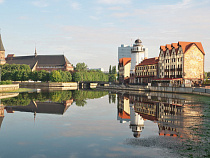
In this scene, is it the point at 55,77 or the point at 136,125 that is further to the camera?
the point at 55,77

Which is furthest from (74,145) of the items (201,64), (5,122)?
(201,64)

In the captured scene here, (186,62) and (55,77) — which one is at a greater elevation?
(186,62)

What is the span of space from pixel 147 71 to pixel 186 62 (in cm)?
2713

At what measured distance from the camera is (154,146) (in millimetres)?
19500

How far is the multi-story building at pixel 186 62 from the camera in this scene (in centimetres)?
9588

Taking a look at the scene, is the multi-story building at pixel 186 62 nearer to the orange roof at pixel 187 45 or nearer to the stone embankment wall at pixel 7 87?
the orange roof at pixel 187 45

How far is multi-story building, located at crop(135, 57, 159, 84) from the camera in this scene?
379 ft

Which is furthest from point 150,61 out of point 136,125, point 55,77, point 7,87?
point 136,125

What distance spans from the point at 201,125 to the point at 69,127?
13710 mm

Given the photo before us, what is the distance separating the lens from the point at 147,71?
120875 millimetres

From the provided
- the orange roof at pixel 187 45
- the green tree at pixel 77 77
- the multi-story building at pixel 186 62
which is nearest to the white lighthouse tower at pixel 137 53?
the multi-story building at pixel 186 62

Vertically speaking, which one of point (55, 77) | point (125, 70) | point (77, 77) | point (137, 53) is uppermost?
point (137, 53)

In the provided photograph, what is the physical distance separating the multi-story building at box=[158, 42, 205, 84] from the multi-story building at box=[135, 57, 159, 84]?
35.1 ft

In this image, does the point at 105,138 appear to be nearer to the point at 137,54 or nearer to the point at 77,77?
the point at 137,54
